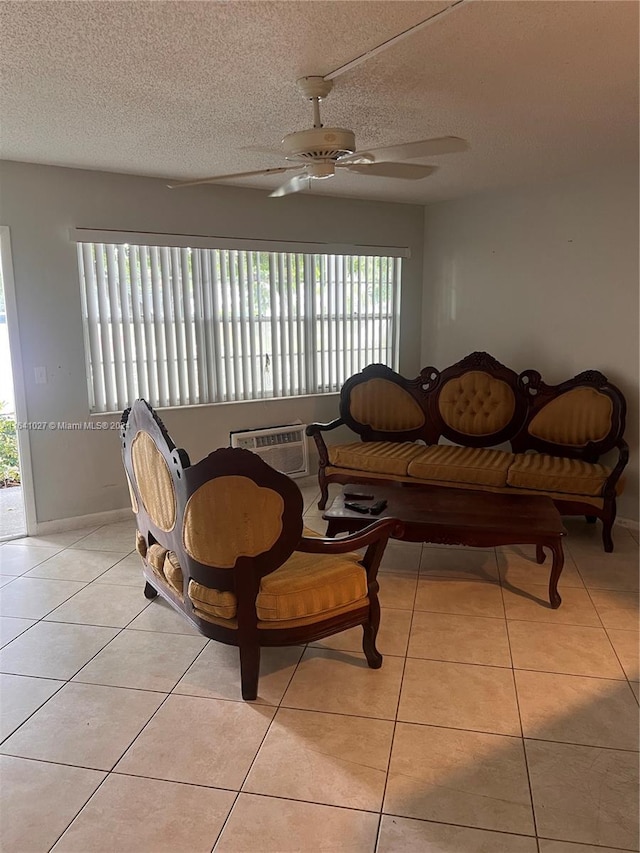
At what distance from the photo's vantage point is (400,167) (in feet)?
10.0

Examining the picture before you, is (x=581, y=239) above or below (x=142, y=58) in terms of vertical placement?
below

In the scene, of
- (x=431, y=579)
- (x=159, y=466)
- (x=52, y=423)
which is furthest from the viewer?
(x=52, y=423)

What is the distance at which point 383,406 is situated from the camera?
5215 millimetres

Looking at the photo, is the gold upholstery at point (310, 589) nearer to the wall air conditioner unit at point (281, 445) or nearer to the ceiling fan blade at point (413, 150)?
the ceiling fan blade at point (413, 150)

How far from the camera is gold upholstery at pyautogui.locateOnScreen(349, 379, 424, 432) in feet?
17.0

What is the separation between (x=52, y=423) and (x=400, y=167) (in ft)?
9.60

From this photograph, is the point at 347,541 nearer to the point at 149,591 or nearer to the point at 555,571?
the point at 555,571

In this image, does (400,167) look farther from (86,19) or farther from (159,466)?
(159,466)

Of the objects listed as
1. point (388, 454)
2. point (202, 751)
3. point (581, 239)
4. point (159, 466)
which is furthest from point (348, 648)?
point (581, 239)

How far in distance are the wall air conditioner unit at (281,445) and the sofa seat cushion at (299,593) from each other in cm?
256

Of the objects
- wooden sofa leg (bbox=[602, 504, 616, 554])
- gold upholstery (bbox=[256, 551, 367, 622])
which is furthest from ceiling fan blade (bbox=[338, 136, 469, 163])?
wooden sofa leg (bbox=[602, 504, 616, 554])

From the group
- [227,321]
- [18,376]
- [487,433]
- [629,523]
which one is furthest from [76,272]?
[629,523]

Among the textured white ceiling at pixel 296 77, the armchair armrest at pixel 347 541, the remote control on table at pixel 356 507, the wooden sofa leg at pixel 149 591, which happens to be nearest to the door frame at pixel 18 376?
the textured white ceiling at pixel 296 77

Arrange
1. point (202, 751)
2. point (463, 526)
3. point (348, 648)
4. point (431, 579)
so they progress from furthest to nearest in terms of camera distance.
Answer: point (431, 579) < point (463, 526) < point (348, 648) < point (202, 751)
